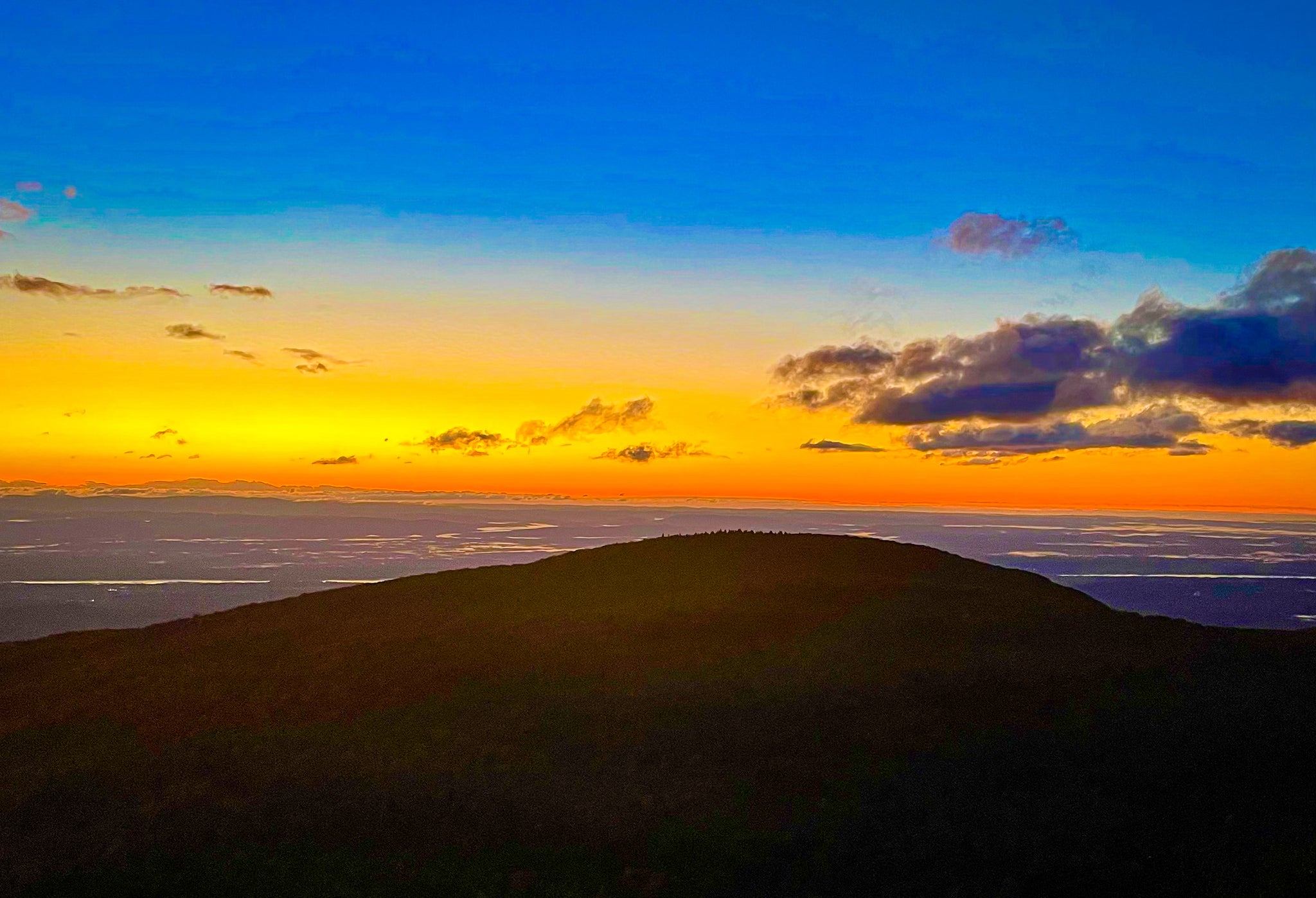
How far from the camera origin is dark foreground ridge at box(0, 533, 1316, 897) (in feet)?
45.1

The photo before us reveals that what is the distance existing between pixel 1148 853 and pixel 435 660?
18042 mm

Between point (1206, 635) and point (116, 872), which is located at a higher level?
point (1206, 635)

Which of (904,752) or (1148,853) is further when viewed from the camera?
(904,752)

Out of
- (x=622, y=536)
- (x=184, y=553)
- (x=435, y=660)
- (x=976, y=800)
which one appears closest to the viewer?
(x=976, y=800)

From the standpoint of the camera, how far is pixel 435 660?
26.4 meters

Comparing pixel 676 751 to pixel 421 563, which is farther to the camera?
pixel 421 563

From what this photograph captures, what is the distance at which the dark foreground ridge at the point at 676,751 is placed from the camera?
13.7 m

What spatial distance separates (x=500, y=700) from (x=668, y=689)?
12.9 ft

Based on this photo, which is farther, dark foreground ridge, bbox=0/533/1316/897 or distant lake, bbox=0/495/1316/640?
distant lake, bbox=0/495/1316/640

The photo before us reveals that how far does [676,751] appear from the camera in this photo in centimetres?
1911

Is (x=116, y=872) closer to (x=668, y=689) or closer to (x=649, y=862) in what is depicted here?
(x=649, y=862)

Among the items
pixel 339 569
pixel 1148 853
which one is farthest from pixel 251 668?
pixel 339 569

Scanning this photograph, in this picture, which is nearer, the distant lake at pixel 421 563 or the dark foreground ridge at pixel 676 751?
the dark foreground ridge at pixel 676 751

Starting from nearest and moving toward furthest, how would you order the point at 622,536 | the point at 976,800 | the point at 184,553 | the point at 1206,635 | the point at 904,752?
the point at 976,800, the point at 904,752, the point at 1206,635, the point at 184,553, the point at 622,536
